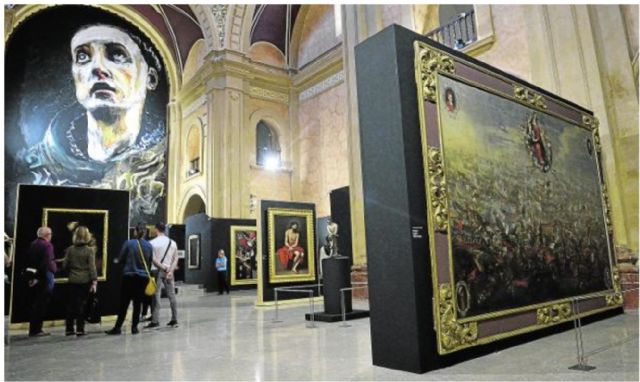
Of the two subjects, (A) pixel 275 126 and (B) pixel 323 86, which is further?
(A) pixel 275 126

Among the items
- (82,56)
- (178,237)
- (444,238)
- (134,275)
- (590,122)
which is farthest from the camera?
(82,56)

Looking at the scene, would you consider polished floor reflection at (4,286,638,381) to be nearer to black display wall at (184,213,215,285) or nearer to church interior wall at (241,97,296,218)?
black display wall at (184,213,215,285)

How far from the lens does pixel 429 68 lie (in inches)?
179

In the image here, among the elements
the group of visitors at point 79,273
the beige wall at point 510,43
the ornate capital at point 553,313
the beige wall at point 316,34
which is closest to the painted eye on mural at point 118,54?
the beige wall at point 316,34

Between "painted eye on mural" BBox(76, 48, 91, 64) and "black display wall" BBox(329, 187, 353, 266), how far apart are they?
1596 centimetres

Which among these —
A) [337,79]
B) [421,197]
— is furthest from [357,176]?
[337,79]

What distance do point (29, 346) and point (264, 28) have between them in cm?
1833

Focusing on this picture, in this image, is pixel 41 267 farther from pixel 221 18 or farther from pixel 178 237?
pixel 221 18

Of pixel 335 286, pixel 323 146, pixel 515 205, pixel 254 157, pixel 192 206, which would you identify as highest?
pixel 323 146

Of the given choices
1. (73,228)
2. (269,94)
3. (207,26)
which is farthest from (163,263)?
(207,26)

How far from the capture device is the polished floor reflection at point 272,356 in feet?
12.6

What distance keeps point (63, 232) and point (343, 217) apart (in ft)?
19.6

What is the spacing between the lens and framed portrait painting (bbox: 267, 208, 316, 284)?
11242 millimetres

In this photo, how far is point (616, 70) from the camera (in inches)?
316
